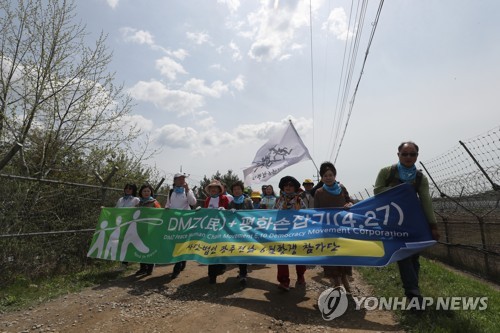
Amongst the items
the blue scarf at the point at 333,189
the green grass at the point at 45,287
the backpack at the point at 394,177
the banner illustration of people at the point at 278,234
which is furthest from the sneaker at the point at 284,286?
the green grass at the point at 45,287

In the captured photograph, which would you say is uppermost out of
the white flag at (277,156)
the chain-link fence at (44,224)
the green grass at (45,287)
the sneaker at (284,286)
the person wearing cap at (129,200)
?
the white flag at (277,156)

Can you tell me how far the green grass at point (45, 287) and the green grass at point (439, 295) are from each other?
15.9 ft

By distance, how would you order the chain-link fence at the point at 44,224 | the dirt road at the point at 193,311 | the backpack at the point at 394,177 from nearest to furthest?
the dirt road at the point at 193,311
the backpack at the point at 394,177
the chain-link fence at the point at 44,224

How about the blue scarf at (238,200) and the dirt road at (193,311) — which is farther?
the blue scarf at (238,200)

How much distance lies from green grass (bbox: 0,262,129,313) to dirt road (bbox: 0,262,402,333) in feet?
0.76

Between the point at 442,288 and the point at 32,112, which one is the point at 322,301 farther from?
the point at 32,112

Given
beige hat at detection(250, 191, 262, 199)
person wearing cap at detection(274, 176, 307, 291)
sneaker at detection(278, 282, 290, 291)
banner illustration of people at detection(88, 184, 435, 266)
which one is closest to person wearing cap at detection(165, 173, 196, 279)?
banner illustration of people at detection(88, 184, 435, 266)

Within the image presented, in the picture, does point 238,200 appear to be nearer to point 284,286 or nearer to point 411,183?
point 284,286

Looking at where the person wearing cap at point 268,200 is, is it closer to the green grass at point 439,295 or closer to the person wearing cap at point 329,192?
the green grass at point 439,295

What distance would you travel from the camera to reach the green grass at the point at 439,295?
3219 mm

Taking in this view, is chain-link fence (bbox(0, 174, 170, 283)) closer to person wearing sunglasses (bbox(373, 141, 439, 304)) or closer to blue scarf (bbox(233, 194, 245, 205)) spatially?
blue scarf (bbox(233, 194, 245, 205))

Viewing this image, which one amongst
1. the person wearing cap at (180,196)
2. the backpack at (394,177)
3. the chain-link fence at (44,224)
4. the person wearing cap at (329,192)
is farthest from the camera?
the person wearing cap at (180,196)

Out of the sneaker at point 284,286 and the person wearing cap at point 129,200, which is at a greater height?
the person wearing cap at point 129,200

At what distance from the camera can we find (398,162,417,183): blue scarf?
4.02 meters
